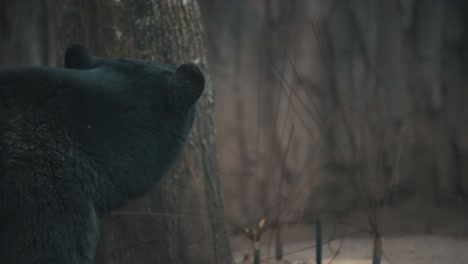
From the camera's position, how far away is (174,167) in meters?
4.50

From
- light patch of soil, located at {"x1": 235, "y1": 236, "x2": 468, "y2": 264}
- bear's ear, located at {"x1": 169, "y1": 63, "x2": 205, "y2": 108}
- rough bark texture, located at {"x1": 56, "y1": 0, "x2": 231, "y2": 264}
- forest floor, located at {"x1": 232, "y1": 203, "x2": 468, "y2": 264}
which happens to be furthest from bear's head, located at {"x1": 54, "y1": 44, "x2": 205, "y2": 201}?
light patch of soil, located at {"x1": 235, "y1": 236, "x2": 468, "y2": 264}

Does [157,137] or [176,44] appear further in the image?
[176,44]

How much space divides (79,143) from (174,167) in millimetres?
1180

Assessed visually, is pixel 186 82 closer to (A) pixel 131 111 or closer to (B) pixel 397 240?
(A) pixel 131 111

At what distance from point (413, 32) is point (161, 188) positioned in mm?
3682

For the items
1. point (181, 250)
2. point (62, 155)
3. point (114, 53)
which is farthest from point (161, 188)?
point (62, 155)

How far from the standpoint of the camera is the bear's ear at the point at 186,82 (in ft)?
11.7

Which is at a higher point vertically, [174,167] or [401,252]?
[174,167]

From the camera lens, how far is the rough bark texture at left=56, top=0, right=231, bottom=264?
4.41m

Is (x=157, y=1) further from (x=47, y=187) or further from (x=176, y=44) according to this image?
(x=47, y=187)

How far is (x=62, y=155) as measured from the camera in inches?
130

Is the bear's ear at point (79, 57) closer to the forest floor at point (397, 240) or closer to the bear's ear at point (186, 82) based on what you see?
the bear's ear at point (186, 82)

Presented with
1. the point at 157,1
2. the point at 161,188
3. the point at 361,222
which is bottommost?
the point at 361,222

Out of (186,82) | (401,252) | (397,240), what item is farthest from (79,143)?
(397,240)
